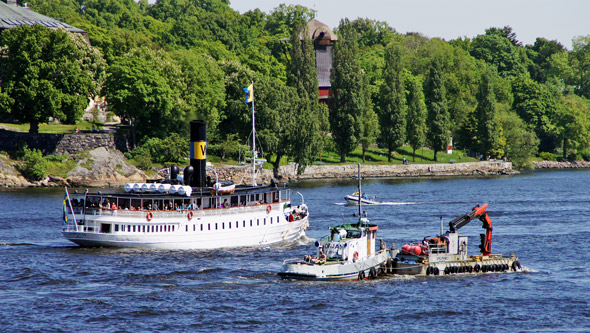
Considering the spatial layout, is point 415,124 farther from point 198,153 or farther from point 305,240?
point 198,153

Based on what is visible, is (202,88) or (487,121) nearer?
(202,88)

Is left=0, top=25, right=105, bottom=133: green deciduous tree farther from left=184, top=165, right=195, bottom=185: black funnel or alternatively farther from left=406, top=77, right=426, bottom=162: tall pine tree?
left=406, top=77, right=426, bottom=162: tall pine tree

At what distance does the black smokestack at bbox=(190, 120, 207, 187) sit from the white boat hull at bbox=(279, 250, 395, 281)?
2356 cm

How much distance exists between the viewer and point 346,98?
170m

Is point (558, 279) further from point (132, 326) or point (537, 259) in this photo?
point (132, 326)

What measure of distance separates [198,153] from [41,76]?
60915 mm

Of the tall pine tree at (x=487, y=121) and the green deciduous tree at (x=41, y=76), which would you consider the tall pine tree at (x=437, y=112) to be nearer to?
the tall pine tree at (x=487, y=121)

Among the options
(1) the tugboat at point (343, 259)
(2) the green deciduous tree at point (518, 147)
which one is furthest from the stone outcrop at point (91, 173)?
(2) the green deciduous tree at point (518, 147)

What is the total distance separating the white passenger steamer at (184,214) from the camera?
73312 mm

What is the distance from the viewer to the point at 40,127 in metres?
145

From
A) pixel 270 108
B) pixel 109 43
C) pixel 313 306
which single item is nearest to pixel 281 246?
pixel 313 306

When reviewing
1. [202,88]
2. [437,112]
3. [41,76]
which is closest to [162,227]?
[41,76]

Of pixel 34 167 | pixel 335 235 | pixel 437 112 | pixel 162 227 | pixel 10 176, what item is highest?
pixel 437 112

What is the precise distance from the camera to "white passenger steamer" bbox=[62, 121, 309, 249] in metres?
73.3
